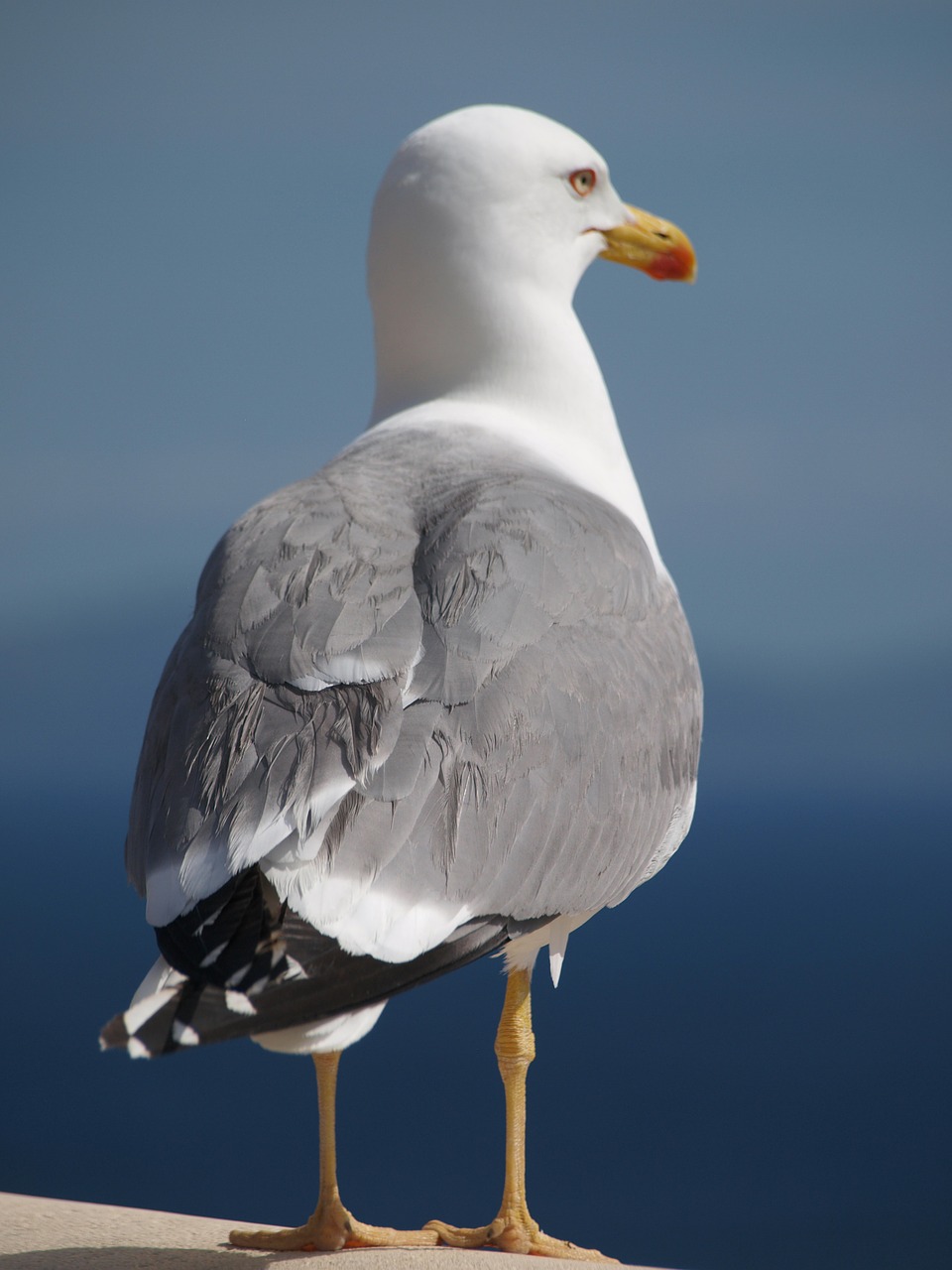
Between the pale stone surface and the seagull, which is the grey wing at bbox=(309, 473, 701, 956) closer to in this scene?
the seagull

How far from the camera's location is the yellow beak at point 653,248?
13.8ft

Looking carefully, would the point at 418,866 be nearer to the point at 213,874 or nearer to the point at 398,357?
the point at 213,874

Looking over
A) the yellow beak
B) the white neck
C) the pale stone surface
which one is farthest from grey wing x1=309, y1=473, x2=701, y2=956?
the yellow beak

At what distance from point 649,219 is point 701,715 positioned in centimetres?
163

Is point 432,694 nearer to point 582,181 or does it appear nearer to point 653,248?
point 582,181

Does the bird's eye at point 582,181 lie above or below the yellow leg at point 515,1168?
above

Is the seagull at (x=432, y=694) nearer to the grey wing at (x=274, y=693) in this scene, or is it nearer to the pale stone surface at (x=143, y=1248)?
the grey wing at (x=274, y=693)

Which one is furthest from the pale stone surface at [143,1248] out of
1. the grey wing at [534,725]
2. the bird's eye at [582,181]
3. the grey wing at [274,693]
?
the bird's eye at [582,181]

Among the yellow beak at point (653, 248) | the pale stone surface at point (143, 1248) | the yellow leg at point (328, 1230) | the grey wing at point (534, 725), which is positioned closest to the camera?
the grey wing at point (534, 725)

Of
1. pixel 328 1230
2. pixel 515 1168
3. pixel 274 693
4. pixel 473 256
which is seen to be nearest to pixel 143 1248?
pixel 328 1230

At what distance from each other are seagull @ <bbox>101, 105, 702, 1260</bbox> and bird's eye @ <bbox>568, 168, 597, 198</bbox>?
30 mm

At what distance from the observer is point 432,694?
242cm

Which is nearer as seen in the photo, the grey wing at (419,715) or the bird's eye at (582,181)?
the grey wing at (419,715)

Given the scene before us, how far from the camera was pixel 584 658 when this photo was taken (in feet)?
8.94
